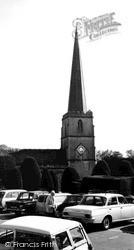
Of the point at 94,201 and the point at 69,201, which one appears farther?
the point at 69,201

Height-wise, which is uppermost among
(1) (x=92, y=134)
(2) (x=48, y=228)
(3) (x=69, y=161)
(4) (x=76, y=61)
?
(4) (x=76, y=61)

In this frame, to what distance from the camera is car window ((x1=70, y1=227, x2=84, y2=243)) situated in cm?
618

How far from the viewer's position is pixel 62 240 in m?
5.79

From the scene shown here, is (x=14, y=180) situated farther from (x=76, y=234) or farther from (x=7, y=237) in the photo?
(x=7, y=237)

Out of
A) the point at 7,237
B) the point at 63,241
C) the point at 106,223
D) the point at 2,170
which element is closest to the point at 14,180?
the point at 2,170

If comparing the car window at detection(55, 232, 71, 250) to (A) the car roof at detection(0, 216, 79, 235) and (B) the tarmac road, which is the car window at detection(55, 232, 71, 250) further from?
(B) the tarmac road

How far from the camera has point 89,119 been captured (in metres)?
62.2

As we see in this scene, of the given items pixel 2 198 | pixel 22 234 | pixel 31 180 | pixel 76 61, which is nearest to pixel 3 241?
pixel 22 234

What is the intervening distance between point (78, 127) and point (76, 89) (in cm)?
831

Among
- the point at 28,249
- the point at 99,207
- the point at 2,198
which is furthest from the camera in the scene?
the point at 2,198

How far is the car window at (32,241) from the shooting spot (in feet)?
17.6

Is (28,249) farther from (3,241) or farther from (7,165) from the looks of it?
(7,165)

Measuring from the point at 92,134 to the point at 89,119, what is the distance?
3360mm

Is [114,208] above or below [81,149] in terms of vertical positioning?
below
